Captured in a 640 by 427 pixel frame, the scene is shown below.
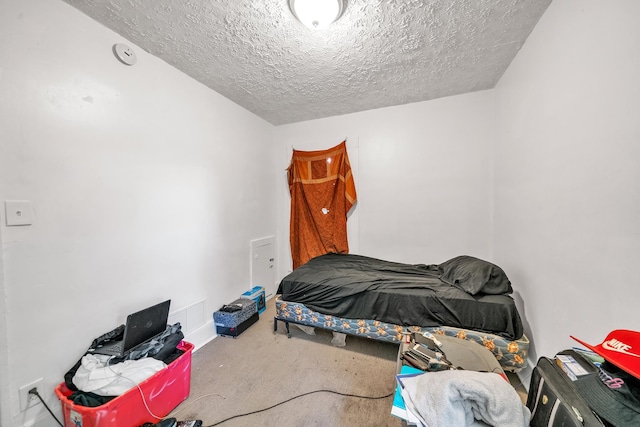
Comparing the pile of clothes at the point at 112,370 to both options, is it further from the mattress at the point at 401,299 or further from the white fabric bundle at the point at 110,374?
the mattress at the point at 401,299

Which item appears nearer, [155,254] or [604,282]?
[604,282]

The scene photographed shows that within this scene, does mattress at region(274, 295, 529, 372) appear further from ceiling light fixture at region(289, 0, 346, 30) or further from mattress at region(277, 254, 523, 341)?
ceiling light fixture at region(289, 0, 346, 30)

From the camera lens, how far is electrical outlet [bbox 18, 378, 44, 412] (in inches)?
44.4

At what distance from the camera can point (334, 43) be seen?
164cm

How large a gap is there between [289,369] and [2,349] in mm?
1609

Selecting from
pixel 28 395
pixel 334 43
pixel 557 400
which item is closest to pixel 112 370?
pixel 28 395

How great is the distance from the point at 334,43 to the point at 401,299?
2081mm

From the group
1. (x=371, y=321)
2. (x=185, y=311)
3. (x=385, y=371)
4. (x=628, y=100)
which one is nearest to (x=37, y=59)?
(x=185, y=311)

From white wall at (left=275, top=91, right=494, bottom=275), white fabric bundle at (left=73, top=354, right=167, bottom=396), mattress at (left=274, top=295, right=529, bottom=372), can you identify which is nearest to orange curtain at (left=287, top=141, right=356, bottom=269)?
white wall at (left=275, top=91, right=494, bottom=275)

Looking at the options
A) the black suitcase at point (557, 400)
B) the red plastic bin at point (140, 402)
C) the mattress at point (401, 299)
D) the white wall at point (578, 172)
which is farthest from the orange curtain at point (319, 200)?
the black suitcase at point (557, 400)

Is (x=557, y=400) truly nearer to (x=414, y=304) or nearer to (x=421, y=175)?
(x=414, y=304)

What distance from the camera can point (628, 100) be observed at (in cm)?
89

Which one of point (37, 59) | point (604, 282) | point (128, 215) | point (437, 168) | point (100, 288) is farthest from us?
point (437, 168)

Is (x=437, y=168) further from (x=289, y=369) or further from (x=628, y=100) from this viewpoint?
(x=289, y=369)
